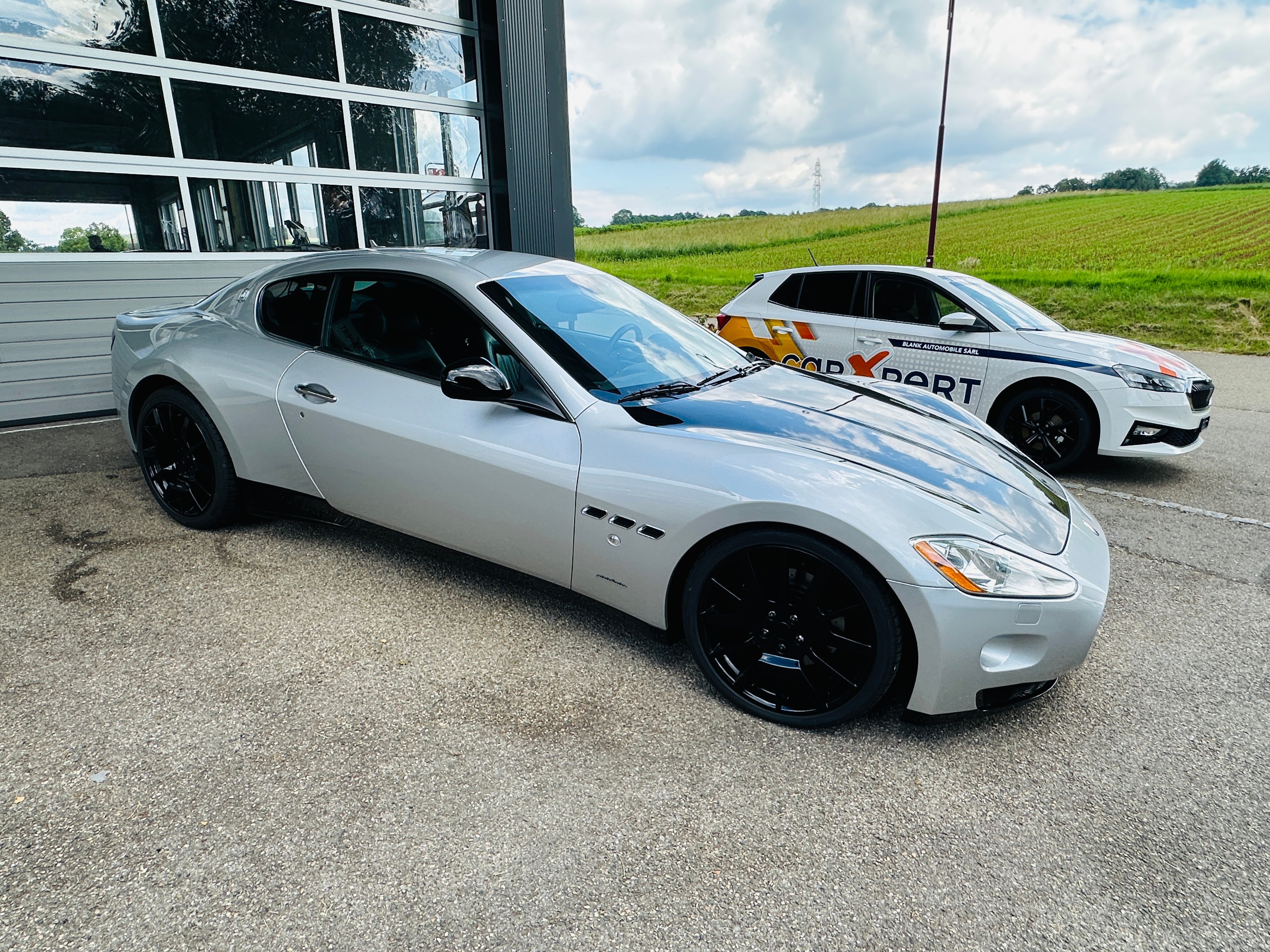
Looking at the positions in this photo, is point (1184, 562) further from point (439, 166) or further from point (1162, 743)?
point (439, 166)

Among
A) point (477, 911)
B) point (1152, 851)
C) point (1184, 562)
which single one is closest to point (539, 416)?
point (477, 911)

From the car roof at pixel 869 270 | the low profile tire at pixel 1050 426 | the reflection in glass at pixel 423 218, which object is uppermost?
the reflection in glass at pixel 423 218

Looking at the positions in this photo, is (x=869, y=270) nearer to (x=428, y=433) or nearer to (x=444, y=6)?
(x=428, y=433)

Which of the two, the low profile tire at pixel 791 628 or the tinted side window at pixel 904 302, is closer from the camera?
the low profile tire at pixel 791 628

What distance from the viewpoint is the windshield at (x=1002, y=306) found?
5395 millimetres

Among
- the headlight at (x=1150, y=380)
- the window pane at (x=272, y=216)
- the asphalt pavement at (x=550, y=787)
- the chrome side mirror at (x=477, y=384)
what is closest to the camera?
the asphalt pavement at (x=550, y=787)

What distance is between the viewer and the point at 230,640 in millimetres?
2846

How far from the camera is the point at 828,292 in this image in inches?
244

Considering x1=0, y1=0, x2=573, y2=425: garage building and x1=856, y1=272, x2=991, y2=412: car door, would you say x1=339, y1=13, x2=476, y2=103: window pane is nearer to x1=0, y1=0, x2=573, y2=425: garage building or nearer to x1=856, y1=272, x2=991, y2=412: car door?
x1=0, y1=0, x2=573, y2=425: garage building

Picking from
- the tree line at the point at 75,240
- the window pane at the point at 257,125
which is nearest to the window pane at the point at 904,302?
the window pane at the point at 257,125

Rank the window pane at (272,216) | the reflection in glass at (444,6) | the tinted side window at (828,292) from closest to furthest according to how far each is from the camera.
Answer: the tinted side window at (828,292) → the window pane at (272,216) → the reflection in glass at (444,6)

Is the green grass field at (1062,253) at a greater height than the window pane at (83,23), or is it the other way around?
the window pane at (83,23)

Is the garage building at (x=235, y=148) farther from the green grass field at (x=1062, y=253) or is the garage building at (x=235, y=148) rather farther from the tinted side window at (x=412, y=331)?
the tinted side window at (x=412, y=331)

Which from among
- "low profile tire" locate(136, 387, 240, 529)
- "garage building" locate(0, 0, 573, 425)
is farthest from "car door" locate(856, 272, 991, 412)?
"garage building" locate(0, 0, 573, 425)
